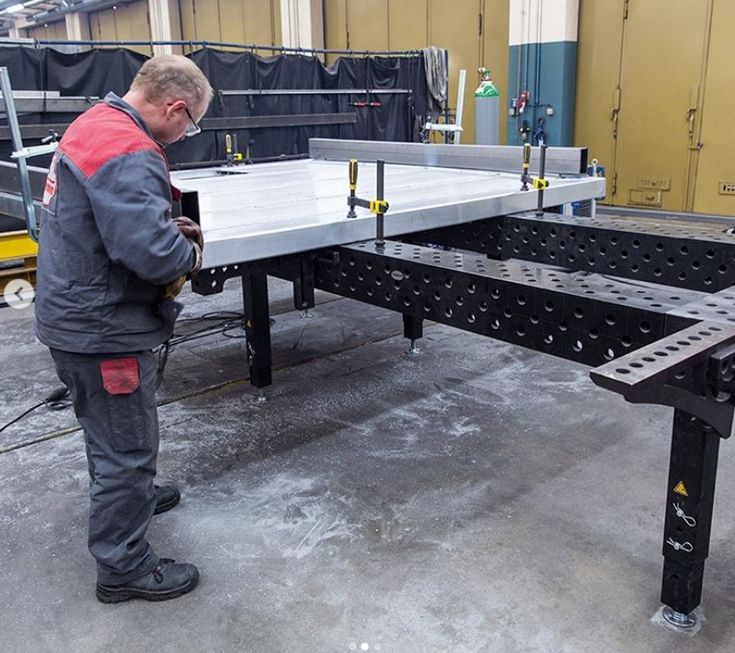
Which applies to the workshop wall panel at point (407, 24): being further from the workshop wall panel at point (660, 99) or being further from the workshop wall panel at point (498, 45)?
the workshop wall panel at point (660, 99)

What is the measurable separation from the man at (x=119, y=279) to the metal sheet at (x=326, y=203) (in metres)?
0.40

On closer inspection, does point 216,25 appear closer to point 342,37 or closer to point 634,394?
point 342,37

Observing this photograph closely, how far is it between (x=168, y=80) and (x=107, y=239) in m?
0.45

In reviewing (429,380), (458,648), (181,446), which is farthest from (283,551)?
(429,380)

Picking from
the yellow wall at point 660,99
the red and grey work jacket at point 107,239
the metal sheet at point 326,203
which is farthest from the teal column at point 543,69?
the red and grey work jacket at point 107,239

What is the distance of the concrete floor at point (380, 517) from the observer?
78.5 inches

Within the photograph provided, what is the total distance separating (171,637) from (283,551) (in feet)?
1.57

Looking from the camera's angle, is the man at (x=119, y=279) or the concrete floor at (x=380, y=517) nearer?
the man at (x=119, y=279)

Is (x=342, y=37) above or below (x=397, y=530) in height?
above

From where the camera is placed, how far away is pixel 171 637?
197cm

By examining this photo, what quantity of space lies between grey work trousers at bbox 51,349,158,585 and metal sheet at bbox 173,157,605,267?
1.60 ft

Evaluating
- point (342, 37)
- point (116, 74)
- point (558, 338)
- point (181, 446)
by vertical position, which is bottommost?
point (181, 446)

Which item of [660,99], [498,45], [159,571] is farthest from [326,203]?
[498,45]

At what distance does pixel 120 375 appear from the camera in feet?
6.25
